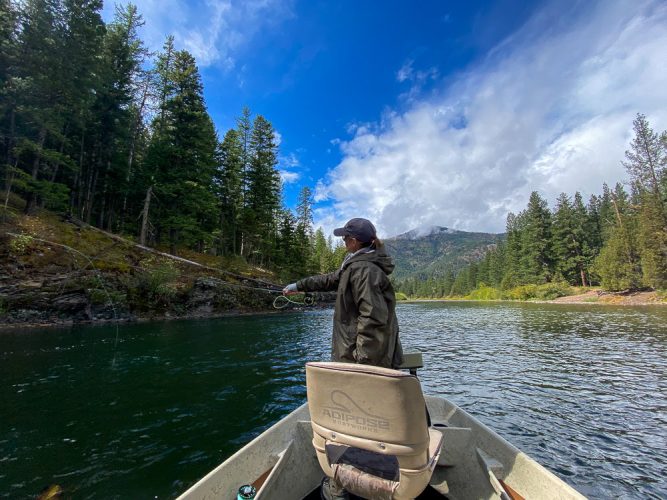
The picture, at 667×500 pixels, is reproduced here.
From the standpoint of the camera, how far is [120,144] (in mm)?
32719

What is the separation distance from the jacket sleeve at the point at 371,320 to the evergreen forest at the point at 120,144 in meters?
26.9

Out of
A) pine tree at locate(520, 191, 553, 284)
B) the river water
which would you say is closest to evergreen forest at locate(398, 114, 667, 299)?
pine tree at locate(520, 191, 553, 284)

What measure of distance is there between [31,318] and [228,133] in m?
32.4

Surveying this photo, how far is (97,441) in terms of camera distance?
229 inches

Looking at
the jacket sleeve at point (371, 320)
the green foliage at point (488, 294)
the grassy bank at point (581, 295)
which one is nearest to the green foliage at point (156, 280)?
the jacket sleeve at point (371, 320)

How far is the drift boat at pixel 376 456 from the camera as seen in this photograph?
220 cm

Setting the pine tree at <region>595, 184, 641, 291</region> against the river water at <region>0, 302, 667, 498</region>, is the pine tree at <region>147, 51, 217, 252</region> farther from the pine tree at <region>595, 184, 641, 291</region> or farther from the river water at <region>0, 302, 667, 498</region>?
the pine tree at <region>595, 184, 641, 291</region>

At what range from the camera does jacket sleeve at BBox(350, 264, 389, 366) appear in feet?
9.89

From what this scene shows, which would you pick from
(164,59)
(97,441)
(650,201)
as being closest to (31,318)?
(97,441)

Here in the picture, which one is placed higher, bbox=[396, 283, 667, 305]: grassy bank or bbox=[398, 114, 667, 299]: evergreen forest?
bbox=[398, 114, 667, 299]: evergreen forest

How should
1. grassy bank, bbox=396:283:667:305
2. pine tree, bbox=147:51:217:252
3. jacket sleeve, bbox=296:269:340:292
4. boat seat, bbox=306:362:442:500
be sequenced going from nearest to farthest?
1. boat seat, bbox=306:362:442:500
2. jacket sleeve, bbox=296:269:340:292
3. pine tree, bbox=147:51:217:252
4. grassy bank, bbox=396:283:667:305

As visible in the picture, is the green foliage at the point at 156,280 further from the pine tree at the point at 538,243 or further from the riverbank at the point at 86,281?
the pine tree at the point at 538,243

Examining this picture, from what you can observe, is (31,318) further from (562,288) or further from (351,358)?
(562,288)

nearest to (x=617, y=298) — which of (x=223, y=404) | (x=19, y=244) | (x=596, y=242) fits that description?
(x=596, y=242)
